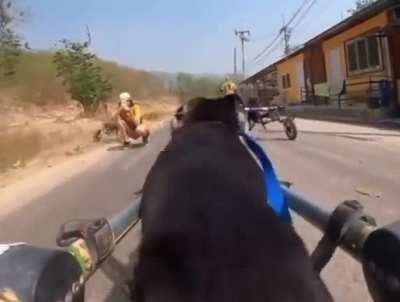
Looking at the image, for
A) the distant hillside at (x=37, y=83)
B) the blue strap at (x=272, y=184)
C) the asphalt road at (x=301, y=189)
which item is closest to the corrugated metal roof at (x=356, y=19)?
the asphalt road at (x=301, y=189)

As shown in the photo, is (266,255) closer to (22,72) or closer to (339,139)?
(339,139)

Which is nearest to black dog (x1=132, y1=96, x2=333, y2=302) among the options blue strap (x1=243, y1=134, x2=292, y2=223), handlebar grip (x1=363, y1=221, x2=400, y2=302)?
handlebar grip (x1=363, y1=221, x2=400, y2=302)

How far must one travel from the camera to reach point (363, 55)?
2741cm

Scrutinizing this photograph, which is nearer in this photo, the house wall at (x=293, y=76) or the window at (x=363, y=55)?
the window at (x=363, y=55)

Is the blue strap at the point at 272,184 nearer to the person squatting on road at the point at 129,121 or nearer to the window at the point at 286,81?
the person squatting on road at the point at 129,121

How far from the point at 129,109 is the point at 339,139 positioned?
569 centimetres

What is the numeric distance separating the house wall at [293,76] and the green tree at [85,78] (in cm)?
1280

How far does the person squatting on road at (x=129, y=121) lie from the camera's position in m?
18.3

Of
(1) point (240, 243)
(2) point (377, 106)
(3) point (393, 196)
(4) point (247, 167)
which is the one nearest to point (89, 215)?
(3) point (393, 196)

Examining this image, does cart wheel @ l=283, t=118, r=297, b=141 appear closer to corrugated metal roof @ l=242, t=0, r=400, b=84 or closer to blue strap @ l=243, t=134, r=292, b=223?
corrugated metal roof @ l=242, t=0, r=400, b=84

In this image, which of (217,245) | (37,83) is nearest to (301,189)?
(217,245)

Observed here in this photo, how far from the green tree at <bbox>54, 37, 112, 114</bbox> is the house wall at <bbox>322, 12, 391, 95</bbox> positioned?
14.7 metres

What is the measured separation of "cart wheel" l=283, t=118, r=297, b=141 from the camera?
1781cm

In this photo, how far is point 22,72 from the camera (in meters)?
63.1
